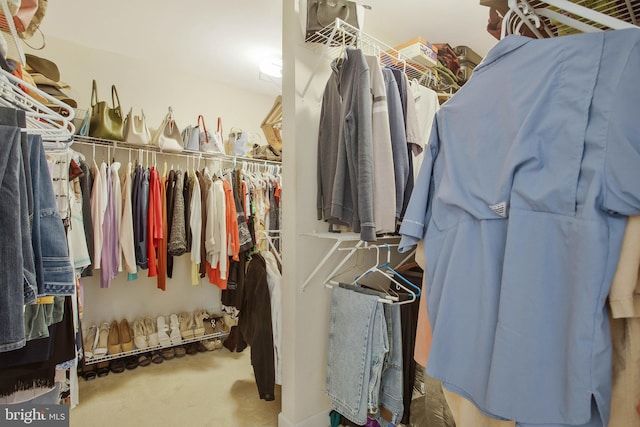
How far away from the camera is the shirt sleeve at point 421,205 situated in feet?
2.77

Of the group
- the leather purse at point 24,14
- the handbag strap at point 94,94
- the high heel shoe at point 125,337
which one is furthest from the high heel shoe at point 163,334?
the leather purse at point 24,14

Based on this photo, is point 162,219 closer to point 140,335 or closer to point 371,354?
point 140,335

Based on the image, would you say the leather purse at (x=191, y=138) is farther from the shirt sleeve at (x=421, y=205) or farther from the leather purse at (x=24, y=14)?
the shirt sleeve at (x=421, y=205)

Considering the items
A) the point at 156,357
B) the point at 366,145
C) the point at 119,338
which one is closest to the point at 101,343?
the point at 119,338

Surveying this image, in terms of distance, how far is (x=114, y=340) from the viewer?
94.9 inches

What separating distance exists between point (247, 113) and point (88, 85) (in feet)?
4.64

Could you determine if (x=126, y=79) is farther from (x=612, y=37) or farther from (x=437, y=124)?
(x=612, y=37)

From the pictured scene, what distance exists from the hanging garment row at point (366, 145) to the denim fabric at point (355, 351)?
0.36 metres

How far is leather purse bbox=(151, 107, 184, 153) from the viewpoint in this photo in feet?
8.18

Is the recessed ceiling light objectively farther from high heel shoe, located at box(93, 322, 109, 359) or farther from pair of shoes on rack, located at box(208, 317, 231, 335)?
high heel shoe, located at box(93, 322, 109, 359)

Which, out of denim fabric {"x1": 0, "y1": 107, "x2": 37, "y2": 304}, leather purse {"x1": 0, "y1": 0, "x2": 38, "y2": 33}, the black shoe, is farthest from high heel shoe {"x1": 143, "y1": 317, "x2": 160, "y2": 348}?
leather purse {"x1": 0, "y1": 0, "x2": 38, "y2": 33}

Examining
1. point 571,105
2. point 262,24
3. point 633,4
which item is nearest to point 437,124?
point 571,105

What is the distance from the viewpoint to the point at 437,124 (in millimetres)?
851

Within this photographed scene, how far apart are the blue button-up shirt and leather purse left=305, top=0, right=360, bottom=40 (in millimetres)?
944
